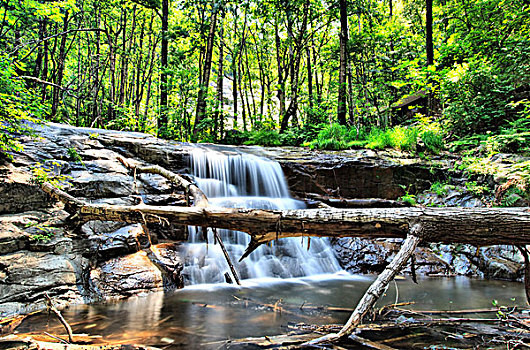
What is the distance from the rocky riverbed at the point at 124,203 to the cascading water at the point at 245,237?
426mm

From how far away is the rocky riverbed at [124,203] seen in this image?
465cm

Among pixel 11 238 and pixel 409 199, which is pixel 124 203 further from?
pixel 409 199

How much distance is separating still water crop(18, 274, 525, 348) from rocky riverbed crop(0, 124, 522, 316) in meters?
0.53

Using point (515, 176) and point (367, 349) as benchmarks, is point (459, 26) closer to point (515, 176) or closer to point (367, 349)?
point (515, 176)

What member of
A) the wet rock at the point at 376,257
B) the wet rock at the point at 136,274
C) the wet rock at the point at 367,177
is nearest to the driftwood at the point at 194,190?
the wet rock at the point at 136,274

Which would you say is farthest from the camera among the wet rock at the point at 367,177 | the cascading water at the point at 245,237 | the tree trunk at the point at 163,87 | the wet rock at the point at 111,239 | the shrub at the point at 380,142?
the tree trunk at the point at 163,87

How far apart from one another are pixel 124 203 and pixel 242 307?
3.68m

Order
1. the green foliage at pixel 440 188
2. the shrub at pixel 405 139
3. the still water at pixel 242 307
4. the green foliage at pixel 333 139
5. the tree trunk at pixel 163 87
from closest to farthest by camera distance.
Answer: the still water at pixel 242 307, the green foliage at pixel 440 188, the shrub at pixel 405 139, the green foliage at pixel 333 139, the tree trunk at pixel 163 87

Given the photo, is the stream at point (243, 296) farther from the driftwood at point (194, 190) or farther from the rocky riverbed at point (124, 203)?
the rocky riverbed at point (124, 203)

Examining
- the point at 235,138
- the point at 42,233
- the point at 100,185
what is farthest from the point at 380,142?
the point at 42,233

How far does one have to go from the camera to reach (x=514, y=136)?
7.60 meters

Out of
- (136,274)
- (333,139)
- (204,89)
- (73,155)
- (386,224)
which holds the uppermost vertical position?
(204,89)

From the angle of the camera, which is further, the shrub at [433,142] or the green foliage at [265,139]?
the green foliage at [265,139]

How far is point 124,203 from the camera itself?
249 inches
